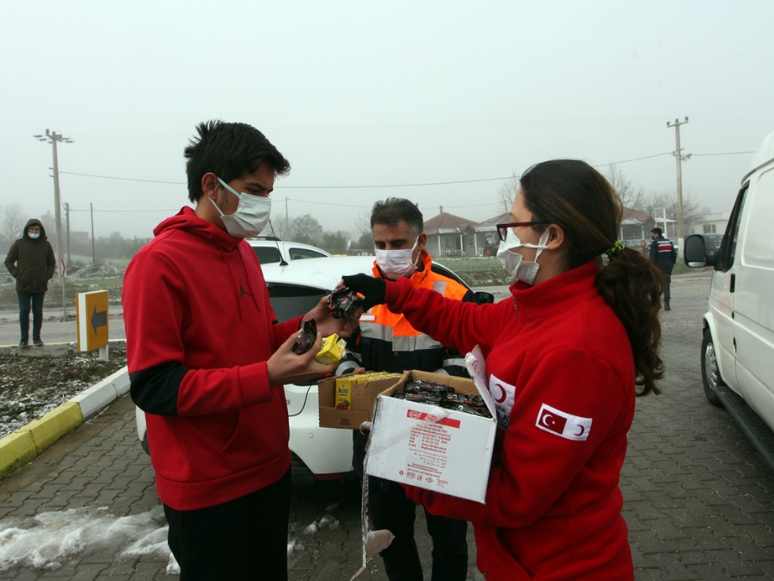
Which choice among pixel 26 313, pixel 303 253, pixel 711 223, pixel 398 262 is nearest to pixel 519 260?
pixel 398 262

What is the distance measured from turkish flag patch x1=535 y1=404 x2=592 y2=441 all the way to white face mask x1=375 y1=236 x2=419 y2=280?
1.59m

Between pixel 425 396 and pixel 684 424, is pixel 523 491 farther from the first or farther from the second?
pixel 684 424

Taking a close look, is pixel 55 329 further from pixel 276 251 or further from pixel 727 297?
pixel 727 297

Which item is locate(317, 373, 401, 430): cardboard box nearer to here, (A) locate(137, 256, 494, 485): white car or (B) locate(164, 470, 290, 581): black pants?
(B) locate(164, 470, 290, 581): black pants

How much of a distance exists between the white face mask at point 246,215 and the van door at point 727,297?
382 centimetres

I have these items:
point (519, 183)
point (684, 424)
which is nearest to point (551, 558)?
point (519, 183)

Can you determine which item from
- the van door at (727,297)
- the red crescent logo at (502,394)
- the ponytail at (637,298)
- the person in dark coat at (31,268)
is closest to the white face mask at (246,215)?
the red crescent logo at (502,394)

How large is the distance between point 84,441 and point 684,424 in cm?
563

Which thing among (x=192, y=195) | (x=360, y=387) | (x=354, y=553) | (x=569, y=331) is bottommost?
(x=354, y=553)

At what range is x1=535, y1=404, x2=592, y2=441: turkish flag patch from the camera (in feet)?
4.35

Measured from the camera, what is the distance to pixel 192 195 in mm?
1974

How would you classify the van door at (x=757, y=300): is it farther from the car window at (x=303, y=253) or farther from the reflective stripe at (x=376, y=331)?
the car window at (x=303, y=253)

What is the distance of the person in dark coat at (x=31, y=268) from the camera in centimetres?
891

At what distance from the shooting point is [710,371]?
18.0 ft
